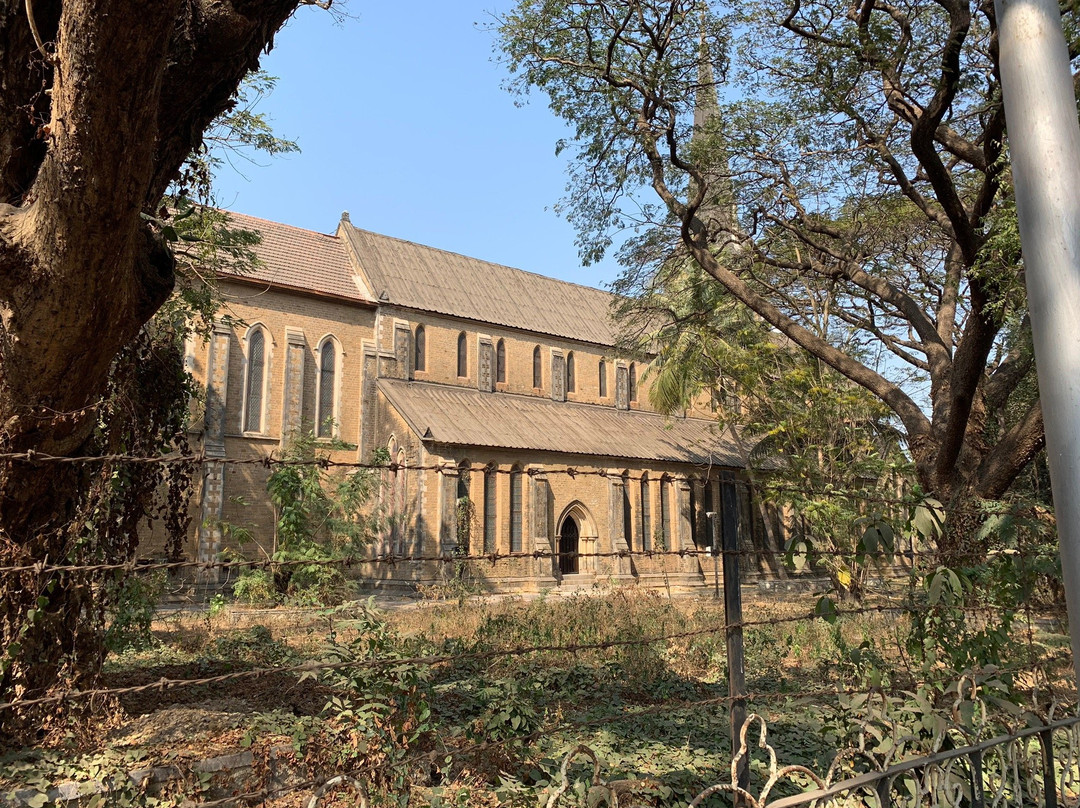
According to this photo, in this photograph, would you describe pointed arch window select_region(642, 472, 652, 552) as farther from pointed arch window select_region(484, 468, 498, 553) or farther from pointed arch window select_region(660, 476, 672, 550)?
pointed arch window select_region(484, 468, 498, 553)

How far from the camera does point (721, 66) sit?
11.8m

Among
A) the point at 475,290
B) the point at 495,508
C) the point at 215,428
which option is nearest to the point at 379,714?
the point at 215,428

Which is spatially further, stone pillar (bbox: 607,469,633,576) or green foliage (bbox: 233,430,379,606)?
stone pillar (bbox: 607,469,633,576)

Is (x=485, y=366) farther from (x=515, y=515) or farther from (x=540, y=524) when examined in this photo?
(x=540, y=524)

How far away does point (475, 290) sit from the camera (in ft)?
98.0

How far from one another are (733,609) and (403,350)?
23.4 metres

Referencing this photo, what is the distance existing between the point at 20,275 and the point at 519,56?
979cm

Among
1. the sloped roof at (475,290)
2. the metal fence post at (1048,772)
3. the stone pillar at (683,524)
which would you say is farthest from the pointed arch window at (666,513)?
the metal fence post at (1048,772)

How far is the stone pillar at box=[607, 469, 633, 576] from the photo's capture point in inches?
1048

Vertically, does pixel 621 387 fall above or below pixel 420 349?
below

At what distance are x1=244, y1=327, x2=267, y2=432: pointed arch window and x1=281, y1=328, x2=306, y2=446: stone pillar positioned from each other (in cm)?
63

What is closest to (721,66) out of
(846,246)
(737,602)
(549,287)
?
(846,246)

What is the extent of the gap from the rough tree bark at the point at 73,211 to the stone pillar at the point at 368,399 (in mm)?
19239

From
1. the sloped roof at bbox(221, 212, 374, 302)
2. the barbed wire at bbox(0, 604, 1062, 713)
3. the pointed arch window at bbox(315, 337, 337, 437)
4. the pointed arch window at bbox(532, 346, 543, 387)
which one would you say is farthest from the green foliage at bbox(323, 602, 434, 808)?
the pointed arch window at bbox(532, 346, 543, 387)
